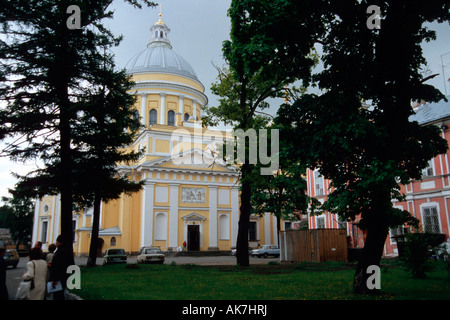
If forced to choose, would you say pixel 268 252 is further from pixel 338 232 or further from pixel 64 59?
pixel 64 59

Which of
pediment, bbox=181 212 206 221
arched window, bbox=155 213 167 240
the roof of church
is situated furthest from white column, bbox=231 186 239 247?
the roof of church

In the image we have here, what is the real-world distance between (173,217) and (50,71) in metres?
28.9

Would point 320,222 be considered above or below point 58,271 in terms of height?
above

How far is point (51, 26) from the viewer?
14.8m

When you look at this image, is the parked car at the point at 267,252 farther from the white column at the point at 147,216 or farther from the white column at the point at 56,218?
the white column at the point at 56,218

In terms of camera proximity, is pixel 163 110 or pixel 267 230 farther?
pixel 163 110

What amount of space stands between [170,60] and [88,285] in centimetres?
4590

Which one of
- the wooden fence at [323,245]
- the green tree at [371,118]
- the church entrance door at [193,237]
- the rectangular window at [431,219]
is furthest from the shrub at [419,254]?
the church entrance door at [193,237]

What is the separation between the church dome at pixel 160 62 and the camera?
51375 millimetres

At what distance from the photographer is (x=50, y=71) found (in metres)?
15.4

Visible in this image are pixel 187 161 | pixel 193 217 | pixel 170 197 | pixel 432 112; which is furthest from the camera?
pixel 187 161

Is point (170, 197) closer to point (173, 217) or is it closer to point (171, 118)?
point (173, 217)

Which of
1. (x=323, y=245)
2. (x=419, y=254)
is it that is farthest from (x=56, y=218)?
(x=419, y=254)
